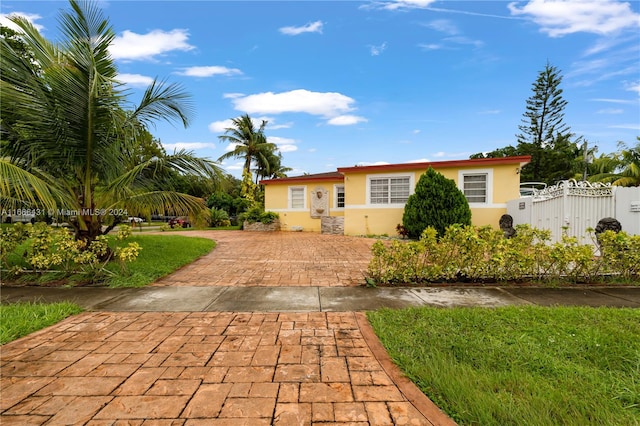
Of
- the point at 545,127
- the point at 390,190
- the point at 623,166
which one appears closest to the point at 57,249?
the point at 390,190

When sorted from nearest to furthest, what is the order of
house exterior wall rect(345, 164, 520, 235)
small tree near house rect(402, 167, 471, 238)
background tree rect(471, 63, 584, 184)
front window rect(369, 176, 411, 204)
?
1. small tree near house rect(402, 167, 471, 238)
2. house exterior wall rect(345, 164, 520, 235)
3. front window rect(369, 176, 411, 204)
4. background tree rect(471, 63, 584, 184)

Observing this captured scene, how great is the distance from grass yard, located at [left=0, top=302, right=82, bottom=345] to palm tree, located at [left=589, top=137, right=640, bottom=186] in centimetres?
2312

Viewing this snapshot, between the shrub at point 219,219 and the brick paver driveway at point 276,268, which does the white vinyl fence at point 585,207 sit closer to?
the brick paver driveway at point 276,268

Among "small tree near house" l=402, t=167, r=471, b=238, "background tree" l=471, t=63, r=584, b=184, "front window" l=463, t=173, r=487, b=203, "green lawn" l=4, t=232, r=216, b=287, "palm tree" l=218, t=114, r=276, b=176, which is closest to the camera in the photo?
"green lawn" l=4, t=232, r=216, b=287

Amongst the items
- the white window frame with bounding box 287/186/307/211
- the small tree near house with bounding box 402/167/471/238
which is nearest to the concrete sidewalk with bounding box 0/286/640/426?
the small tree near house with bounding box 402/167/471/238

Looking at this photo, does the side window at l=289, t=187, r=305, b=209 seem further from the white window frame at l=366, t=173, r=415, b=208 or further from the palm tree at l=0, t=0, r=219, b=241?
the palm tree at l=0, t=0, r=219, b=241

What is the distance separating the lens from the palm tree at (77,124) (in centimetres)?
469

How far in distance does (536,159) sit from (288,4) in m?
25.0

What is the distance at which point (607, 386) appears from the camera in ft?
6.35

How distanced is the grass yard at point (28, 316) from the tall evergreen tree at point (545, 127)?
3002 cm

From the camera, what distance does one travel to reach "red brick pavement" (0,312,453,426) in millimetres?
1715

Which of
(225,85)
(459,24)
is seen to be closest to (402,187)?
(459,24)

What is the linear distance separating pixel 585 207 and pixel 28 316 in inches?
416

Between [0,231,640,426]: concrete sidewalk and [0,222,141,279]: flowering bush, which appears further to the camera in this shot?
[0,222,141,279]: flowering bush
